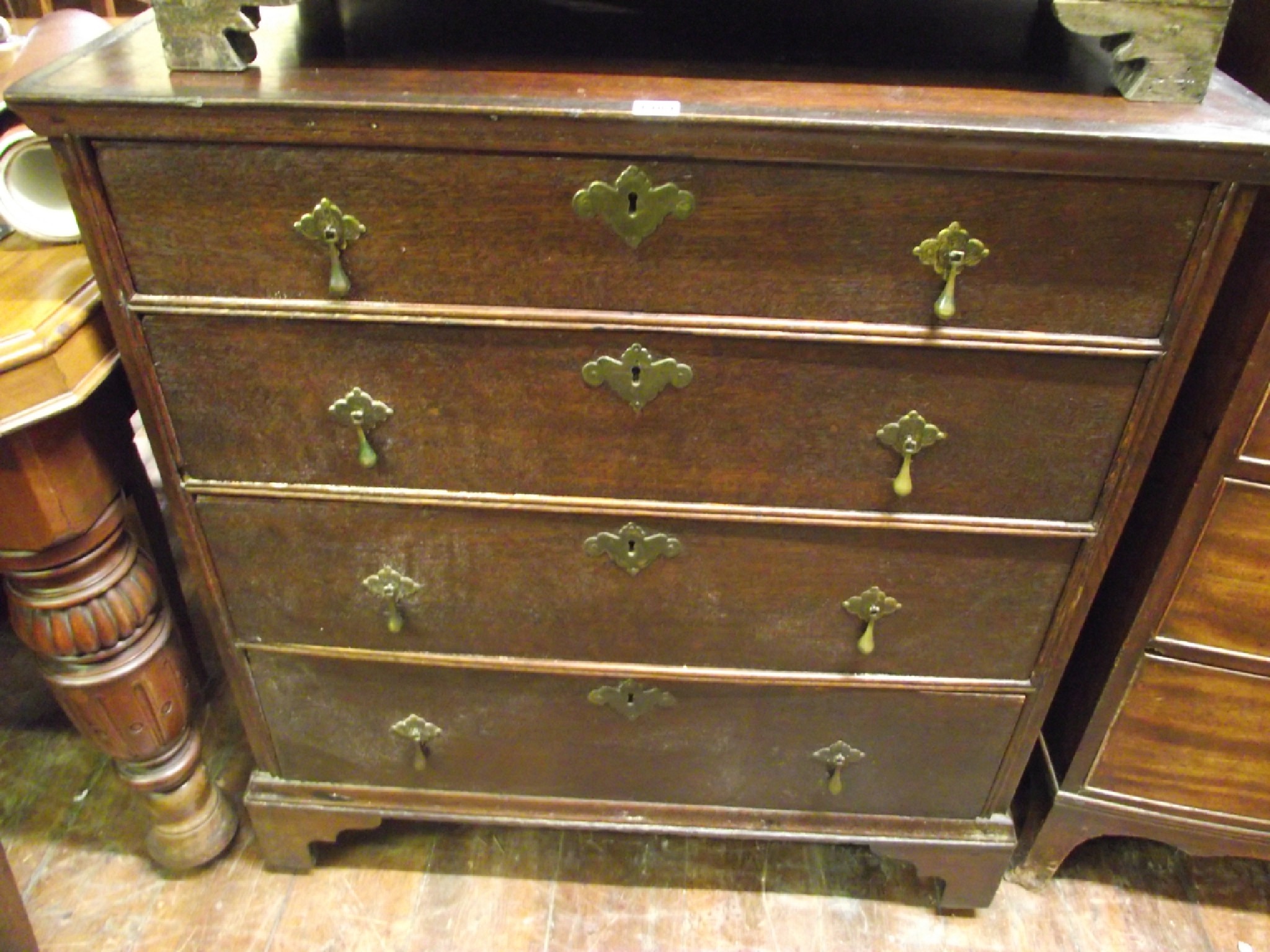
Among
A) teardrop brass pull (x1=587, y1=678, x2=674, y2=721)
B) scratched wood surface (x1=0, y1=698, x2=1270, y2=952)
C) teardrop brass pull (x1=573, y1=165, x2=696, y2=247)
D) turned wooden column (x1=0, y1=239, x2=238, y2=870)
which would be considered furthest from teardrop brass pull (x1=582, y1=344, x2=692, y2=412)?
scratched wood surface (x1=0, y1=698, x2=1270, y2=952)

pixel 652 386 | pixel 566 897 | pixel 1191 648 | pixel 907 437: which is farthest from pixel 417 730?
pixel 1191 648

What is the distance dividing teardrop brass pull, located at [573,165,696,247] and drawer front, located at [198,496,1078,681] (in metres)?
0.33

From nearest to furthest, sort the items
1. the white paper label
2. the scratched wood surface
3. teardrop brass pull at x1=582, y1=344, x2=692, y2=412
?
the white paper label
teardrop brass pull at x1=582, y1=344, x2=692, y2=412
the scratched wood surface

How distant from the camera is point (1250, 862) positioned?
1.44 m

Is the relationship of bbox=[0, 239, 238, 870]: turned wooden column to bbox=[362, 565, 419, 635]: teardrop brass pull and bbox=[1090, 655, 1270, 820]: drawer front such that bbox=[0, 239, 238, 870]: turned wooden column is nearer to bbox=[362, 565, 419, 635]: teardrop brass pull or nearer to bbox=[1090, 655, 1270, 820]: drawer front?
bbox=[362, 565, 419, 635]: teardrop brass pull

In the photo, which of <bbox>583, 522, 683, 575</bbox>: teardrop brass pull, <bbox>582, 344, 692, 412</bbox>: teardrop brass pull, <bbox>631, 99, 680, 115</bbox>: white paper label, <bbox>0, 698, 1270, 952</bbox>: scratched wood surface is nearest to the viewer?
<bbox>631, 99, 680, 115</bbox>: white paper label

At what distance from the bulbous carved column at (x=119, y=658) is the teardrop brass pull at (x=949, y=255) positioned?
0.90 metres

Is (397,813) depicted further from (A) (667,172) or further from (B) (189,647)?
(A) (667,172)

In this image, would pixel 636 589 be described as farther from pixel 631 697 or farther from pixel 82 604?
pixel 82 604

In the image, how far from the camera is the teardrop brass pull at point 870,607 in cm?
107

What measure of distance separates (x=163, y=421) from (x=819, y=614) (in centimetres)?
72

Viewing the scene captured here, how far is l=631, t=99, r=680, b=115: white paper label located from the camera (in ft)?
2.59

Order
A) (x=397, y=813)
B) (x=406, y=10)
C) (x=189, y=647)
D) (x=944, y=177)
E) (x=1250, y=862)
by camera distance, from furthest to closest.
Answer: (x=189, y=647) → (x=1250, y=862) → (x=397, y=813) → (x=406, y=10) → (x=944, y=177)

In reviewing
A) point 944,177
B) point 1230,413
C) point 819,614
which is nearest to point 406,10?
point 944,177
